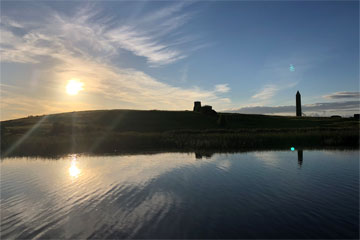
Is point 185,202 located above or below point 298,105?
below

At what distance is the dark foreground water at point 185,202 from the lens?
8.46 metres

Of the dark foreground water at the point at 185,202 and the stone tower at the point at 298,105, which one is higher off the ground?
the stone tower at the point at 298,105

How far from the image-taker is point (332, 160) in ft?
69.5

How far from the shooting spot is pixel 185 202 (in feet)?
37.0

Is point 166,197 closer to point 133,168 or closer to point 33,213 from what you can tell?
point 33,213

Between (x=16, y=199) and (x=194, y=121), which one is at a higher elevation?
(x=194, y=121)

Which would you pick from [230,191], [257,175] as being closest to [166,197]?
[230,191]

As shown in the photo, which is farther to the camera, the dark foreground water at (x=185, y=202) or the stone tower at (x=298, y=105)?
the stone tower at (x=298, y=105)

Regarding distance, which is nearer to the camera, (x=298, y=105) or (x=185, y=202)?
(x=185, y=202)

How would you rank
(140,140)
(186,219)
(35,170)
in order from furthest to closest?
1. (140,140)
2. (35,170)
3. (186,219)

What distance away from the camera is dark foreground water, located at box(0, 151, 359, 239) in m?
8.46

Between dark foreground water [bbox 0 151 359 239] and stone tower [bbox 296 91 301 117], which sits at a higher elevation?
stone tower [bbox 296 91 301 117]

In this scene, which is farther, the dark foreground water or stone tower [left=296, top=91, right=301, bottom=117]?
stone tower [left=296, top=91, right=301, bottom=117]

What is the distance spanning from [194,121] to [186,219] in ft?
240
